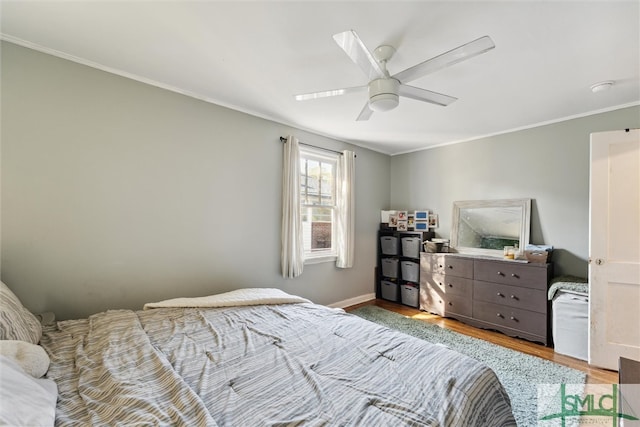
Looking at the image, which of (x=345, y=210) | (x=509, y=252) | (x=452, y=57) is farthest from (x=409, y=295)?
(x=452, y=57)

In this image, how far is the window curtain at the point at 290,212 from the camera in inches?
125

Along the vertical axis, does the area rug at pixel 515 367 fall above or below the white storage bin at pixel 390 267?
below

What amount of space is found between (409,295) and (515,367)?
169 cm

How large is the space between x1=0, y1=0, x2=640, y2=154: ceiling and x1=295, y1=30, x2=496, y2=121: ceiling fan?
0.20 metres

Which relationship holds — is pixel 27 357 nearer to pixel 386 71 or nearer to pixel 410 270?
pixel 386 71

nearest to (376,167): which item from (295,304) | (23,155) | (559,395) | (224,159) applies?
(224,159)

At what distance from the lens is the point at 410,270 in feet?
13.2

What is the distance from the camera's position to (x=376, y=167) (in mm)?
4488

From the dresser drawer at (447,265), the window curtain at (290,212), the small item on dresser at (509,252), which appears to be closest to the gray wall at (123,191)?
the window curtain at (290,212)

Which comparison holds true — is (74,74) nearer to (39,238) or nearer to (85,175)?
(85,175)

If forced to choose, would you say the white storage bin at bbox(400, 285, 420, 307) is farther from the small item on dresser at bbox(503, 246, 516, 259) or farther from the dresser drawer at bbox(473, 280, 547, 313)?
the small item on dresser at bbox(503, 246, 516, 259)

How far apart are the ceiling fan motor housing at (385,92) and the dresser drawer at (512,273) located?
8.04ft

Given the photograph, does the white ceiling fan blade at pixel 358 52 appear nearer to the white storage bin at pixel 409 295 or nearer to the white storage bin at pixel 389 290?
the white storage bin at pixel 409 295

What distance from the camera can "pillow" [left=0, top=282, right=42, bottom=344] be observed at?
4.23 feet
